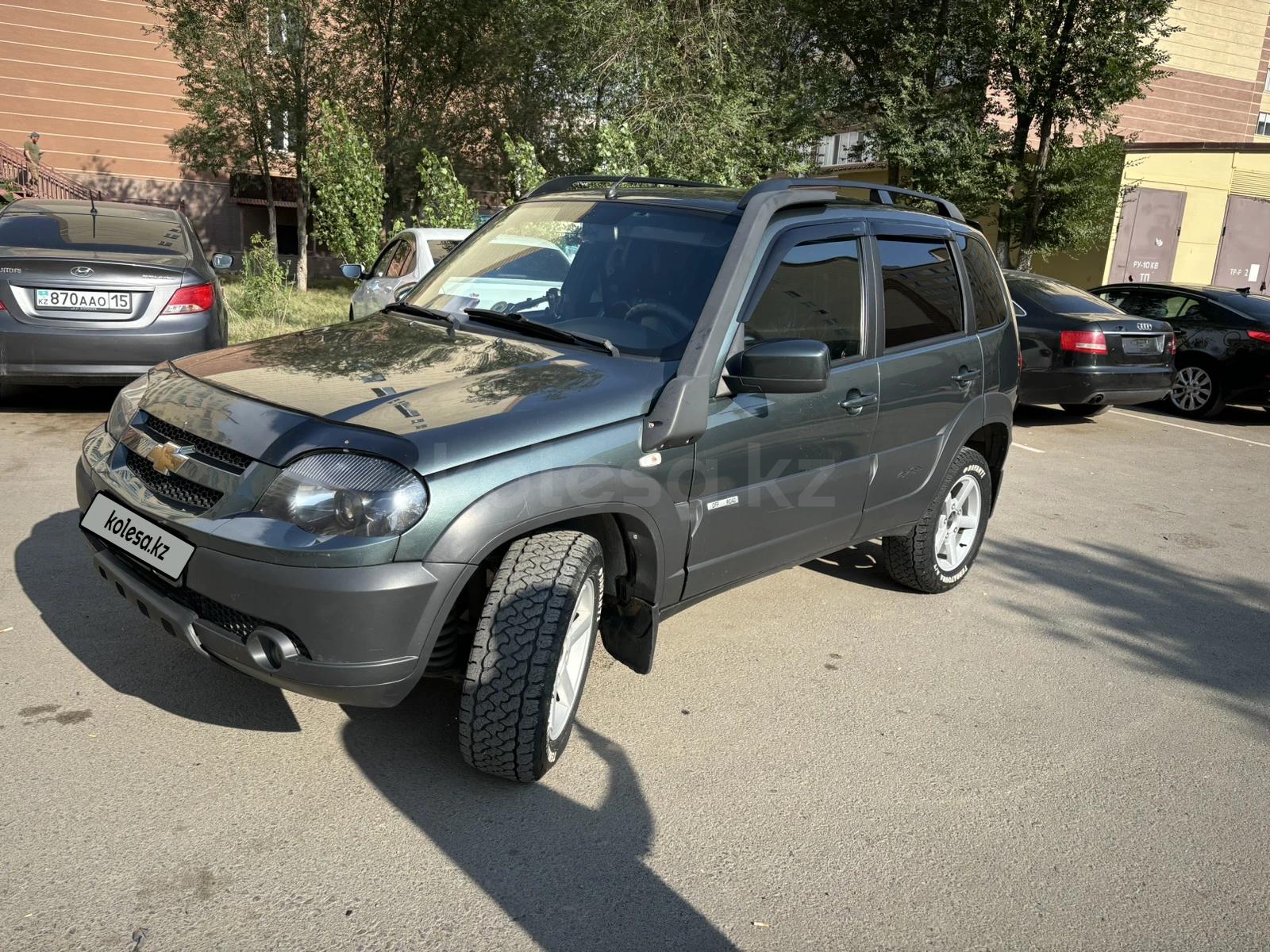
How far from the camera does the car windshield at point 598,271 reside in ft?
12.0

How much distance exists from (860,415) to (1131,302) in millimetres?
9781

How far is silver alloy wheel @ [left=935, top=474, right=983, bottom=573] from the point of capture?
16.5 ft

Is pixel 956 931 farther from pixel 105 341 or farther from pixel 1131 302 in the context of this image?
pixel 1131 302

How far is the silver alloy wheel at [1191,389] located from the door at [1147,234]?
467 inches

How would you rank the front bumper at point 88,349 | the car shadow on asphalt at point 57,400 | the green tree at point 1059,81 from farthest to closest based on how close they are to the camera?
the green tree at point 1059,81 → the car shadow on asphalt at point 57,400 → the front bumper at point 88,349

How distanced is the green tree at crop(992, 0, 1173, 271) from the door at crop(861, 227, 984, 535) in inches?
618

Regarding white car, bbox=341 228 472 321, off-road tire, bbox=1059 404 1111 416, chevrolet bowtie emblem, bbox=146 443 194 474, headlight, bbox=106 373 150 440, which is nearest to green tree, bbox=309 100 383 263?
white car, bbox=341 228 472 321

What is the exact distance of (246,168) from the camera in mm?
23562

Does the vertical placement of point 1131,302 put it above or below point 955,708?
above

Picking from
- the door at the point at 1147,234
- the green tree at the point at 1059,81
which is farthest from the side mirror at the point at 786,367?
the door at the point at 1147,234

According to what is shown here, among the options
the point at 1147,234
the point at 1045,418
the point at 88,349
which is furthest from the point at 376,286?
the point at 1147,234

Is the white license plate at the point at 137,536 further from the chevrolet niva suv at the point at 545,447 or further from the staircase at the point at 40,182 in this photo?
the staircase at the point at 40,182

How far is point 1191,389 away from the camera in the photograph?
38.7ft

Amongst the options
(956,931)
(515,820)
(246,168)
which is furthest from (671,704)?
(246,168)
